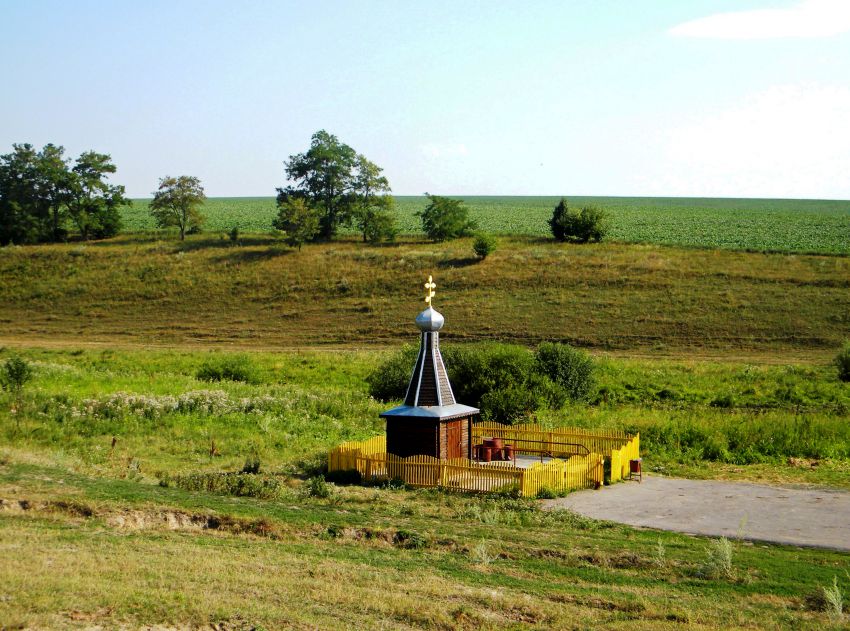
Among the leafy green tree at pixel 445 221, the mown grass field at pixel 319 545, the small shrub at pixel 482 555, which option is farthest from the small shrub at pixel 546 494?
the leafy green tree at pixel 445 221

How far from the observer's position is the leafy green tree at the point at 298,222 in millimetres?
89000

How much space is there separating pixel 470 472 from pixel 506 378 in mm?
14017

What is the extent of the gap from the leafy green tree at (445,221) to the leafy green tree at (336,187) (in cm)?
391

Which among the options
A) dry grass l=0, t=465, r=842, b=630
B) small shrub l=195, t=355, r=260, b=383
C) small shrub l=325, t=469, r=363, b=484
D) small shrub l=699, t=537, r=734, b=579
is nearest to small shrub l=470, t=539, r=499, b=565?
dry grass l=0, t=465, r=842, b=630

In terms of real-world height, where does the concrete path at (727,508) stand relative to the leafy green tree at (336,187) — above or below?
below

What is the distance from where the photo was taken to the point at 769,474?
93.9 feet

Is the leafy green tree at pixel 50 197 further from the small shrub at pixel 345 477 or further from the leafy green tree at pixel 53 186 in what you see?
the small shrub at pixel 345 477

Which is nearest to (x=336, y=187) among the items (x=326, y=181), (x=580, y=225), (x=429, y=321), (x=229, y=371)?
(x=326, y=181)

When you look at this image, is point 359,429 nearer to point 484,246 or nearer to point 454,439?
point 454,439

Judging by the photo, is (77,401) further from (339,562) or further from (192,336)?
(192,336)

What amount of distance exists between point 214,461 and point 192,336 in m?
43.2

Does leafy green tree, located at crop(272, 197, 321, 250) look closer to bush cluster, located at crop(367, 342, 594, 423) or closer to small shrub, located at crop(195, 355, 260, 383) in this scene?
small shrub, located at crop(195, 355, 260, 383)

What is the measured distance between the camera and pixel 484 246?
81.8 m

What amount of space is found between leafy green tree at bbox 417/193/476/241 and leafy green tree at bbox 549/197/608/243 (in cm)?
894
